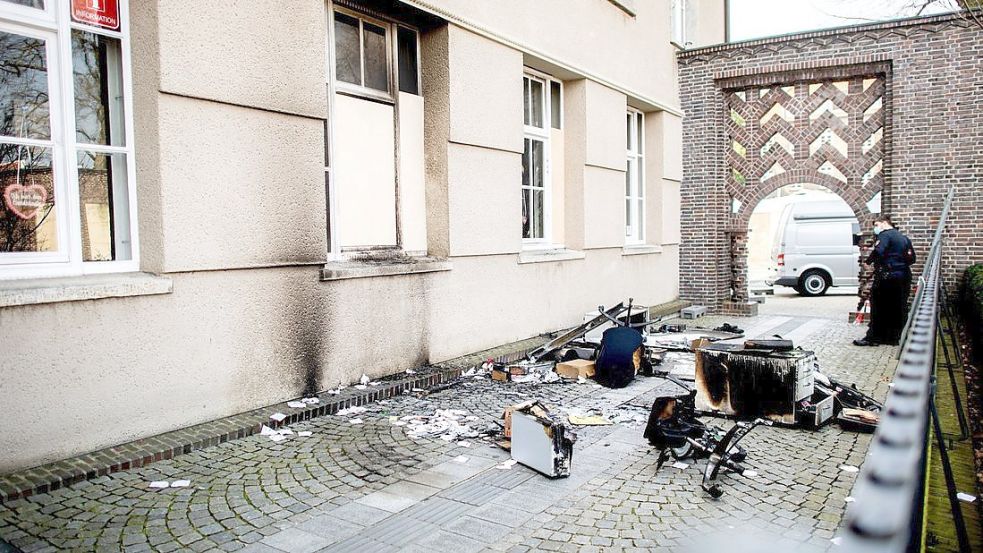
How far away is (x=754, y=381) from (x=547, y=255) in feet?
14.1

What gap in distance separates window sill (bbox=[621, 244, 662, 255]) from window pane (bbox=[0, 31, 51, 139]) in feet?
29.6

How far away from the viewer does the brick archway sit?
12.6m

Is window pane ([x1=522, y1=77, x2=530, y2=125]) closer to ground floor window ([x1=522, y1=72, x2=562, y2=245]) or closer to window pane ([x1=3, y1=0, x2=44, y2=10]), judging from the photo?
ground floor window ([x1=522, y1=72, x2=562, y2=245])

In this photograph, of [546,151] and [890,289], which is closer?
[890,289]

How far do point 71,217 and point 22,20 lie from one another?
4.32 ft

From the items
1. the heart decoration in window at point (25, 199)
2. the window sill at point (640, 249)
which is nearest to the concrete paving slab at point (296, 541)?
the heart decoration in window at point (25, 199)

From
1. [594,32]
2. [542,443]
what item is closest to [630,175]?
[594,32]

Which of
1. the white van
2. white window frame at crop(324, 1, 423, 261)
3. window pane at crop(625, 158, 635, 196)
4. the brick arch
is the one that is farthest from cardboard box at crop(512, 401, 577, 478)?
the white van

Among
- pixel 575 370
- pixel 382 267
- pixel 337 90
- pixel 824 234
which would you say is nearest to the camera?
pixel 337 90

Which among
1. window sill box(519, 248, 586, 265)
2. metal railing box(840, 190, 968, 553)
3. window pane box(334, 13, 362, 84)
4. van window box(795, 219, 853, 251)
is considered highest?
window pane box(334, 13, 362, 84)

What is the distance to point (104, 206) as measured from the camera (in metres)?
5.07

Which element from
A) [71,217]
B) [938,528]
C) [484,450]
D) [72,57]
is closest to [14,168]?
[71,217]

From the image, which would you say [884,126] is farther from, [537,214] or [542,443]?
Result: [542,443]

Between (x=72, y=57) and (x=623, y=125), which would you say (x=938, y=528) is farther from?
(x=623, y=125)
